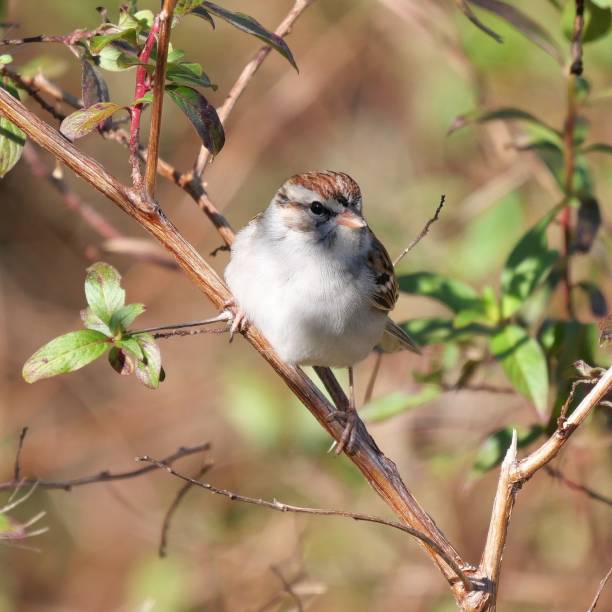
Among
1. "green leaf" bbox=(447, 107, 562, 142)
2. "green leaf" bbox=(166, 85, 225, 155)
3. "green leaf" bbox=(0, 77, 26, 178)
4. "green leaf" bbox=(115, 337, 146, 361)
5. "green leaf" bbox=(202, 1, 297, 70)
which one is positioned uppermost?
"green leaf" bbox=(202, 1, 297, 70)

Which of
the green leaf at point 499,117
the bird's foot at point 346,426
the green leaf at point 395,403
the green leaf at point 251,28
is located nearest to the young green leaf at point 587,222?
the green leaf at point 499,117

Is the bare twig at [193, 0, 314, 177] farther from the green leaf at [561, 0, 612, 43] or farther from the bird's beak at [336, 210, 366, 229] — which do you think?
the green leaf at [561, 0, 612, 43]

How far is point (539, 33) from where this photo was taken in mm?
2369

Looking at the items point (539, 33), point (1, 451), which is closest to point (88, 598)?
point (1, 451)

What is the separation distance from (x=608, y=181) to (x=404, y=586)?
187 centimetres

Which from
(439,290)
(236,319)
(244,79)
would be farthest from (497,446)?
(244,79)

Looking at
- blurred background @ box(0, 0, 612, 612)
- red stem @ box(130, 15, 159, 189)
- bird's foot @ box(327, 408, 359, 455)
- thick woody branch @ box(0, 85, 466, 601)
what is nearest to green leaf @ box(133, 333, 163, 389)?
thick woody branch @ box(0, 85, 466, 601)

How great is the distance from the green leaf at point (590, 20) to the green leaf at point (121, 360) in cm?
142

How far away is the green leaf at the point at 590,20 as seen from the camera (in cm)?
228

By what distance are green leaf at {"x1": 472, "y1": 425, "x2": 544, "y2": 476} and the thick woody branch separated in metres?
0.58

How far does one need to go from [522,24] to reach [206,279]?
3.74ft

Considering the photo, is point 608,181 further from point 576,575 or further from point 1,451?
point 1,451

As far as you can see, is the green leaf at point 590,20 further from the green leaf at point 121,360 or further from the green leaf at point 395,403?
the green leaf at point 121,360

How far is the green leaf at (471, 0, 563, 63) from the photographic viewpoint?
222 centimetres
